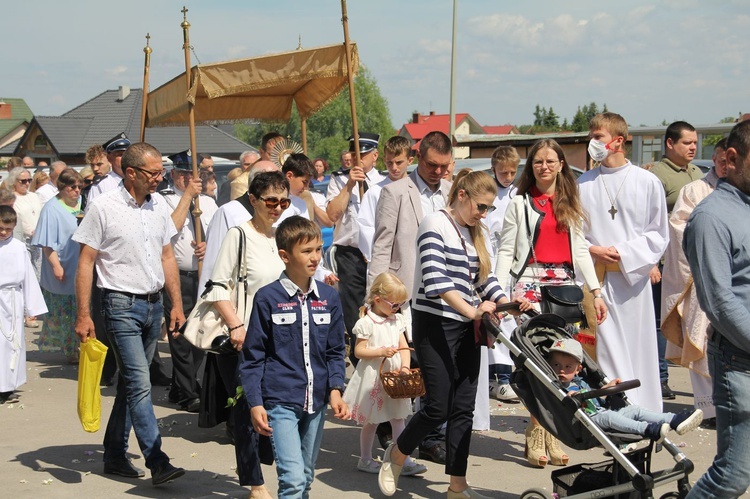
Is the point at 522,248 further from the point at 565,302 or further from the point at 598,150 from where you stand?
the point at 598,150

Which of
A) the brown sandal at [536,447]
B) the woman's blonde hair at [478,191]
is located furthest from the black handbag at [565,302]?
the brown sandal at [536,447]

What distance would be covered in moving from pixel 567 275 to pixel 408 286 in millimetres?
1209

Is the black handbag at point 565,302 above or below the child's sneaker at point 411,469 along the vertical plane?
above

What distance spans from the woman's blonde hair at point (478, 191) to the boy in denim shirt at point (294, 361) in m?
1.10

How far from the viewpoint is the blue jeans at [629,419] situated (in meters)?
4.93

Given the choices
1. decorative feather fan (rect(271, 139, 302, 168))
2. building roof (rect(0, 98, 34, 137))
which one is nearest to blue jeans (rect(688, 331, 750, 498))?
decorative feather fan (rect(271, 139, 302, 168))

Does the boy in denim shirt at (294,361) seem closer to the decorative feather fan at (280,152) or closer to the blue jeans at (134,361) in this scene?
the blue jeans at (134,361)

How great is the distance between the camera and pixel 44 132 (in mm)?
64125

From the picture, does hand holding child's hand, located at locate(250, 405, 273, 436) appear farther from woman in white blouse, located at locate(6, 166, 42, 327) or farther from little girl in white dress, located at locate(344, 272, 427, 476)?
woman in white blouse, located at locate(6, 166, 42, 327)

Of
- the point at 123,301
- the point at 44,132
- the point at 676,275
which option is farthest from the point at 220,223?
the point at 44,132

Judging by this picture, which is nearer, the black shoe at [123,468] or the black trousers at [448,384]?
the black trousers at [448,384]

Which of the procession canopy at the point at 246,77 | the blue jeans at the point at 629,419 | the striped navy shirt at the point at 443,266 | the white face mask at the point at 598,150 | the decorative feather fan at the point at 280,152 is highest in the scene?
the procession canopy at the point at 246,77

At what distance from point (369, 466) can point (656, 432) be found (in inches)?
97.4

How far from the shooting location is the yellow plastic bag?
20.7 ft
